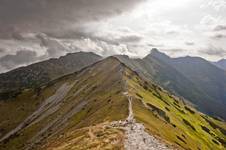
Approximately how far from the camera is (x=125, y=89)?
181250mm

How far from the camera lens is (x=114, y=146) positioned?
225 feet

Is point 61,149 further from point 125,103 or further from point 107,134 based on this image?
point 125,103

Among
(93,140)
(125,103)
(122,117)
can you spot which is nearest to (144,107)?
(125,103)

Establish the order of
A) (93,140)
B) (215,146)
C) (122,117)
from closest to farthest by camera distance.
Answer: (93,140)
(122,117)
(215,146)

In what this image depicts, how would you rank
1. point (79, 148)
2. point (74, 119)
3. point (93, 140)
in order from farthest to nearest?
1. point (74, 119)
2. point (93, 140)
3. point (79, 148)

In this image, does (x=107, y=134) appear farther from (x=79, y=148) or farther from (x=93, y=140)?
(x=79, y=148)

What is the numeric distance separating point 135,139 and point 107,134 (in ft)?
35.2

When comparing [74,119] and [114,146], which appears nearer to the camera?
[114,146]

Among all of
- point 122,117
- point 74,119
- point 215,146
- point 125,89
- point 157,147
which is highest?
point 157,147

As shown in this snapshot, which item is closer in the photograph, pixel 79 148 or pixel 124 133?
pixel 79 148

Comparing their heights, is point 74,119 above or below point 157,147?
below

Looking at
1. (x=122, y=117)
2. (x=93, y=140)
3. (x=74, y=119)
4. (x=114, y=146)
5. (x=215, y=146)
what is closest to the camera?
(x=114, y=146)

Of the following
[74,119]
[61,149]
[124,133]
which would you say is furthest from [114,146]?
[74,119]

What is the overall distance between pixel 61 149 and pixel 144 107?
62843 millimetres
